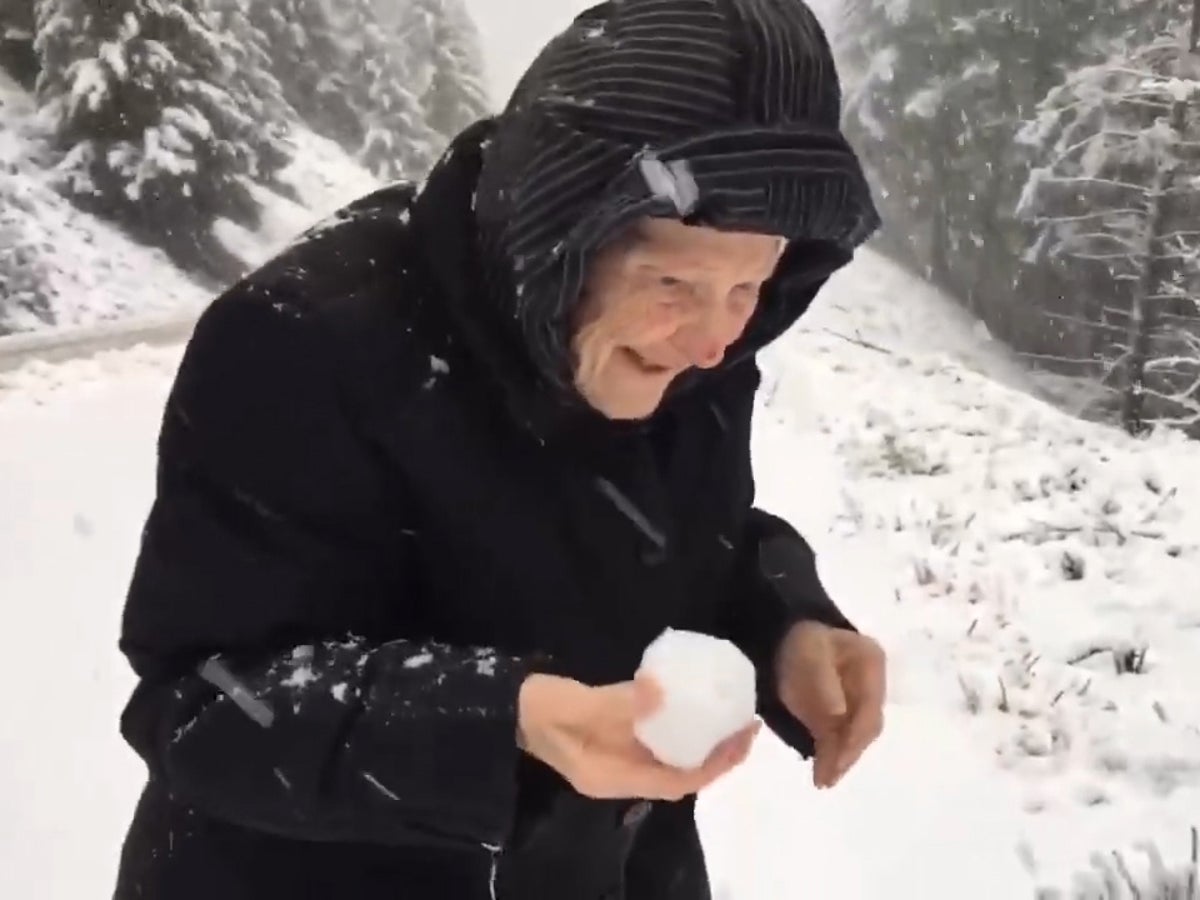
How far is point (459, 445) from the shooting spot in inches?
26.0

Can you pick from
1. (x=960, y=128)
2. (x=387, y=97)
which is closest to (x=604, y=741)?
(x=387, y=97)

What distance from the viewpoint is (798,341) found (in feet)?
17.4

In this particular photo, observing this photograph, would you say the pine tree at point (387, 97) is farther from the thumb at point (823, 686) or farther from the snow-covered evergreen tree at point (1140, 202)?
the thumb at point (823, 686)

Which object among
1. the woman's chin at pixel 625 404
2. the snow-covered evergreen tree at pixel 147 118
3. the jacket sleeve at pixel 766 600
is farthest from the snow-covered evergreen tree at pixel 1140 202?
the woman's chin at pixel 625 404

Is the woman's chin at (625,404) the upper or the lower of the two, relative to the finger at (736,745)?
upper

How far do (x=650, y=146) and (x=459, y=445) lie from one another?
20 centimetres

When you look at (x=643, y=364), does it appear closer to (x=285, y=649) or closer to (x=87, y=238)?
(x=285, y=649)

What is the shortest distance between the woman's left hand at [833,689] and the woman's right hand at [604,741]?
218mm

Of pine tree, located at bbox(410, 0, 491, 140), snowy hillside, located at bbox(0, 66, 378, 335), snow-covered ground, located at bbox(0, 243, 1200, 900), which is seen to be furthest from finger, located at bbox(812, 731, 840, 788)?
snowy hillside, located at bbox(0, 66, 378, 335)

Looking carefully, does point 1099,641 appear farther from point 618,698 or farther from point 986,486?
point 618,698

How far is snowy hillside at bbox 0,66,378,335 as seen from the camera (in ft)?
13.6

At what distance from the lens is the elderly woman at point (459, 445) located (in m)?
0.59

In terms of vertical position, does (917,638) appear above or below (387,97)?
below

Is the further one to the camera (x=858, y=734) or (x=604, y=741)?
(x=858, y=734)
